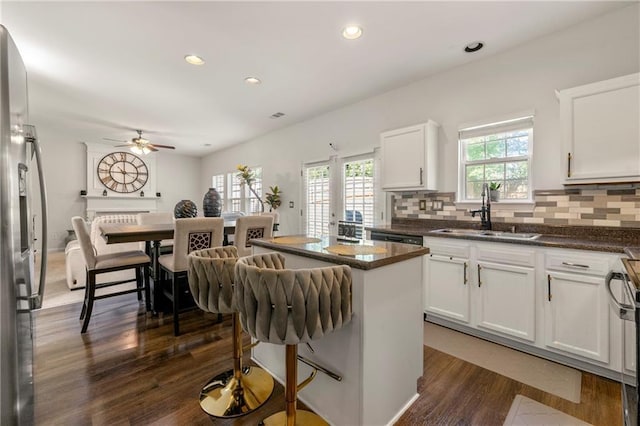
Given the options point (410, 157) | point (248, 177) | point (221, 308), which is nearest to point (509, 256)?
point (410, 157)

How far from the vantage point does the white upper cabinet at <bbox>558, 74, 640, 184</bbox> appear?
202cm

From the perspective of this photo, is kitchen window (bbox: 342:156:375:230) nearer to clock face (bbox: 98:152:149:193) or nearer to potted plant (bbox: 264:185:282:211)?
potted plant (bbox: 264:185:282:211)

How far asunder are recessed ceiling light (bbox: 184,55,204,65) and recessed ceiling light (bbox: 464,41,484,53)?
9.17 feet

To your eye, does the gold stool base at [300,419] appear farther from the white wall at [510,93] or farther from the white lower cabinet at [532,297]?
the white wall at [510,93]

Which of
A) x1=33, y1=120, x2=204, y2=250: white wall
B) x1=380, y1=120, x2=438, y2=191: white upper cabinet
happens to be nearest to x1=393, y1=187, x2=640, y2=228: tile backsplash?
x1=380, y1=120, x2=438, y2=191: white upper cabinet

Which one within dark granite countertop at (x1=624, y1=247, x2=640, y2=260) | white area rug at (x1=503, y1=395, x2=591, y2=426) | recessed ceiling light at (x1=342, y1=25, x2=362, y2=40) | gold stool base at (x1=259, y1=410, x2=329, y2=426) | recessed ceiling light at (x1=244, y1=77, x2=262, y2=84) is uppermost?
recessed ceiling light at (x1=244, y1=77, x2=262, y2=84)

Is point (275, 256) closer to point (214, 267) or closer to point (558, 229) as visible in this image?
point (214, 267)

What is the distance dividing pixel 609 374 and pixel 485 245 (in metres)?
1.13

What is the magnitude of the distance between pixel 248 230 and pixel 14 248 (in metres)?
2.03

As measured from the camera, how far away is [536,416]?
1.60 m

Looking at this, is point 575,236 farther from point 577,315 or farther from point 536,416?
point 536,416

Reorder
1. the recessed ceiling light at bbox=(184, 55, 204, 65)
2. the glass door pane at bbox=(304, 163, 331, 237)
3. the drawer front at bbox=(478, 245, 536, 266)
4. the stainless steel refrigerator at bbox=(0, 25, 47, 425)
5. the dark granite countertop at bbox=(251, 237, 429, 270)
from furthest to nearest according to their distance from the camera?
the glass door pane at bbox=(304, 163, 331, 237)
the recessed ceiling light at bbox=(184, 55, 204, 65)
the drawer front at bbox=(478, 245, 536, 266)
the dark granite countertop at bbox=(251, 237, 429, 270)
the stainless steel refrigerator at bbox=(0, 25, 47, 425)

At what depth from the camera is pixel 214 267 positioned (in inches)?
64.1

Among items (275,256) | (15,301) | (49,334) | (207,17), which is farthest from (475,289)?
(49,334)
